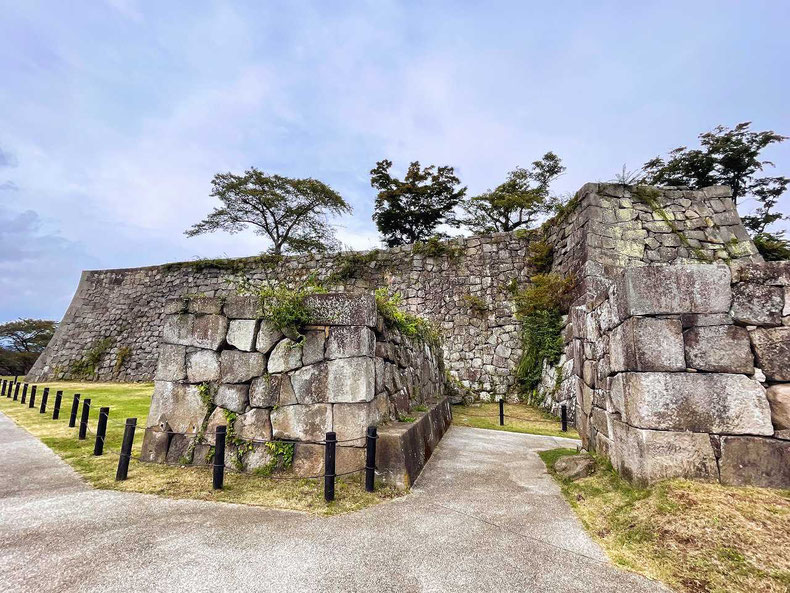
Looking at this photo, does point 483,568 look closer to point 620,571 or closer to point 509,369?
point 620,571

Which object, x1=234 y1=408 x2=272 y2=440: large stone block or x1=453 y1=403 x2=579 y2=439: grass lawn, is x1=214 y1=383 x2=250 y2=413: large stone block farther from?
x1=453 y1=403 x2=579 y2=439: grass lawn

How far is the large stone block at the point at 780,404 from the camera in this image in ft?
9.82

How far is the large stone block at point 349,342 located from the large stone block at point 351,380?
0.07m

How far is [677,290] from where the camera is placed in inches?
131

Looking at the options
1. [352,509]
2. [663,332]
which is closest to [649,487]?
[663,332]

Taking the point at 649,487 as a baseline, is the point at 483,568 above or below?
below

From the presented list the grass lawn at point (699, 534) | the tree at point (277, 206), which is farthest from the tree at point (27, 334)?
the grass lawn at point (699, 534)

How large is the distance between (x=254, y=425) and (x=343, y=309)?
176 cm

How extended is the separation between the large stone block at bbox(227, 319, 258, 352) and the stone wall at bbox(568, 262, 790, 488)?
161 inches

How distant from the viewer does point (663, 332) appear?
331cm

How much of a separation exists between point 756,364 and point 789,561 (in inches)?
60.7

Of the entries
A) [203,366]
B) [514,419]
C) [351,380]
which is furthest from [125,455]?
[514,419]

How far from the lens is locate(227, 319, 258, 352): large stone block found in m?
4.61

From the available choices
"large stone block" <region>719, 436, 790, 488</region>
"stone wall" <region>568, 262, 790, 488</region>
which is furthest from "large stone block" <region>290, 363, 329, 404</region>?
"large stone block" <region>719, 436, 790, 488</region>
